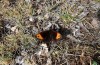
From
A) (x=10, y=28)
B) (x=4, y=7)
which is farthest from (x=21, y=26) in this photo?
(x=4, y=7)

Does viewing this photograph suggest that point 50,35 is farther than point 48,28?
No

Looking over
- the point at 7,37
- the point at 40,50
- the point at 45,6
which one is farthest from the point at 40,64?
the point at 45,6

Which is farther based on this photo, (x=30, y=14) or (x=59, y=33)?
(x=30, y=14)

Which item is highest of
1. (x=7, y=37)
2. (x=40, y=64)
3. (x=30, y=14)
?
(x=30, y=14)

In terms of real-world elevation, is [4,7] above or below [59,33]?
above

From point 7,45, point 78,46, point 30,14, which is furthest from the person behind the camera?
point 30,14

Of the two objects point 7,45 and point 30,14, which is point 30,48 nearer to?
point 7,45

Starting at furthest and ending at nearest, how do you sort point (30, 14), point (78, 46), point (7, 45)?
point (30, 14) → point (7, 45) → point (78, 46)
